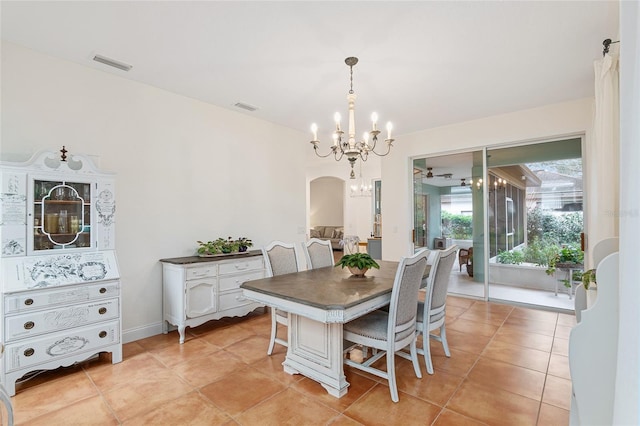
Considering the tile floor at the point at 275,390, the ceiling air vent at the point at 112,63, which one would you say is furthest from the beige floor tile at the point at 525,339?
the ceiling air vent at the point at 112,63

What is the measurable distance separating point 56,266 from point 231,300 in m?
1.76

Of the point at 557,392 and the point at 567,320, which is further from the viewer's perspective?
the point at 567,320

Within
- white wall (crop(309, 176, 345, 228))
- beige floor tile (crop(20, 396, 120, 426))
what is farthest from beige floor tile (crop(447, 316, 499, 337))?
white wall (crop(309, 176, 345, 228))

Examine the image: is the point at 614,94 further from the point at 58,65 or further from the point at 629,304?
the point at 58,65

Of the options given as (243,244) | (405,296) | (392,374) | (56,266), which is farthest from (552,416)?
(56,266)

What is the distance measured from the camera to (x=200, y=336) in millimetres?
3488

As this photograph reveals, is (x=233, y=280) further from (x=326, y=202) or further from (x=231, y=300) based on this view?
(x=326, y=202)

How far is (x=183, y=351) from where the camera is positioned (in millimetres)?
3094

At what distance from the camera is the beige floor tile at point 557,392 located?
2176 millimetres

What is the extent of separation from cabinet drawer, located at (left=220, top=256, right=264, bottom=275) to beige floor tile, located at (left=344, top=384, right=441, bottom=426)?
2.20 meters

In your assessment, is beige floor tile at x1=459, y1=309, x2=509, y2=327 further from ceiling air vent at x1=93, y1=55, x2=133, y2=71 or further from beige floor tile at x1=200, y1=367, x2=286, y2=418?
ceiling air vent at x1=93, y1=55, x2=133, y2=71

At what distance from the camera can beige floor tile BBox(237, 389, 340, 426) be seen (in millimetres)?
1991

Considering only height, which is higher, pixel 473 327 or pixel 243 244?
pixel 243 244

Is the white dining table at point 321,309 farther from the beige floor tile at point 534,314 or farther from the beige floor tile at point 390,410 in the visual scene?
the beige floor tile at point 534,314
